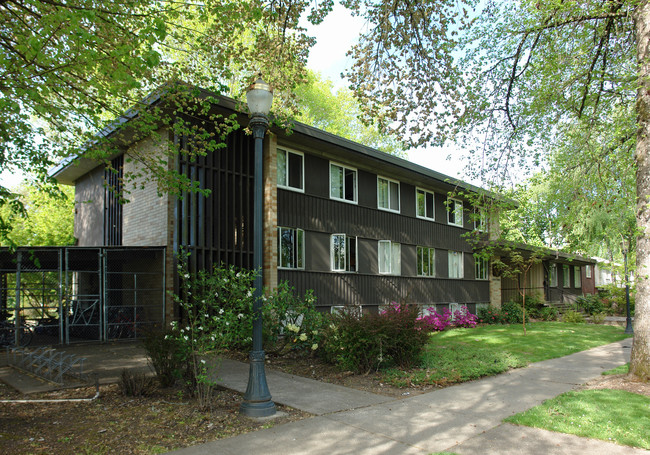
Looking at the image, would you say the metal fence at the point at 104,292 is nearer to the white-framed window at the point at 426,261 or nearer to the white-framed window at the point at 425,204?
the white-framed window at the point at 426,261

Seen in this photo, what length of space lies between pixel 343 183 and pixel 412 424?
1206 centimetres

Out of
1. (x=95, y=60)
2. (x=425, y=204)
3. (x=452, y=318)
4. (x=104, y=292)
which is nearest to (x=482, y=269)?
(x=452, y=318)

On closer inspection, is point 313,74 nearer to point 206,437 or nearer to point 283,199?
point 283,199

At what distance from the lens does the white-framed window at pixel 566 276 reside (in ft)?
113

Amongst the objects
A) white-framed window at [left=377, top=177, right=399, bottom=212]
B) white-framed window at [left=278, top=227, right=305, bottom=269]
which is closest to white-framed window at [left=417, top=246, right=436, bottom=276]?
white-framed window at [left=377, top=177, right=399, bottom=212]

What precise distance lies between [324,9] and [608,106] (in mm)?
8521

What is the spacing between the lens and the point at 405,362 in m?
9.64

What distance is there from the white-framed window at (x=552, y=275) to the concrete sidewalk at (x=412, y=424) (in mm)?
25207

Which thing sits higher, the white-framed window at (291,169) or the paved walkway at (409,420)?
the white-framed window at (291,169)

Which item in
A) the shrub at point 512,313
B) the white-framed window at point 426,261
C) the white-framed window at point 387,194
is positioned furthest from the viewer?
the shrub at point 512,313

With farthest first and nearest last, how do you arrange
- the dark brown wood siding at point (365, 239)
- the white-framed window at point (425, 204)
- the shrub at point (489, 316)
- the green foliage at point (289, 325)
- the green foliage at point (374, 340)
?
the shrub at point (489, 316) → the white-framed window at point (425, 204) → the dark brown wood siding at point (365, 239) → the green foliage at point (289, 325) → the green foliage at point (374, 340)

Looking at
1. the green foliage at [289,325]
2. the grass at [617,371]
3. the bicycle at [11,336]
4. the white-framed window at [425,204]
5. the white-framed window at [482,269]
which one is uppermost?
the white-framed window at [425,204]

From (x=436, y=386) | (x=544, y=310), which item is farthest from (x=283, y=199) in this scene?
(x=544, y=310)

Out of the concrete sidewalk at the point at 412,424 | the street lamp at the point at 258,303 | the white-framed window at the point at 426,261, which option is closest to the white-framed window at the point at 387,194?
the white-framed window at the point at 426,261
